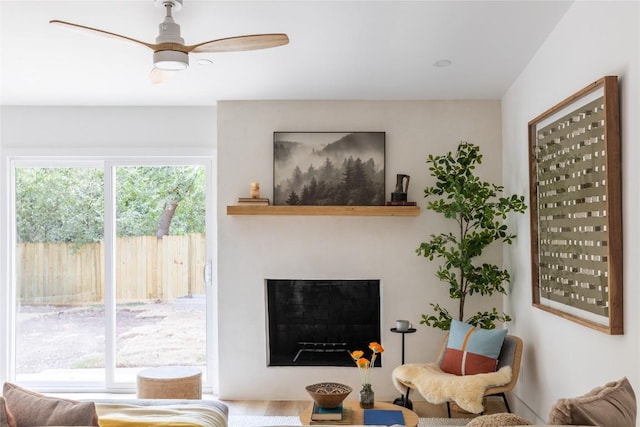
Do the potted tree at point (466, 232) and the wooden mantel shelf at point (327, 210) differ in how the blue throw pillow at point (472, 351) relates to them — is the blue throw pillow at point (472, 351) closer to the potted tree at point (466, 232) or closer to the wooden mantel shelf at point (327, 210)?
the potted tree at point (466, 232)

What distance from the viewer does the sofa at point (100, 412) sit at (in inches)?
82.4

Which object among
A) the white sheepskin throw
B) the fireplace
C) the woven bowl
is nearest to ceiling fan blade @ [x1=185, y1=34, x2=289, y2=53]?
the woven bowl

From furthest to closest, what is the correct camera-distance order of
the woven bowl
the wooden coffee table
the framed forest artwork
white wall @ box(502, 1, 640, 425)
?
the framed forest artwork
the woven bowl
the wooden coffee table
white wall @ box(502, 1, 640, 425)

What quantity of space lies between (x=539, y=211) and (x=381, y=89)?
1.60 meters

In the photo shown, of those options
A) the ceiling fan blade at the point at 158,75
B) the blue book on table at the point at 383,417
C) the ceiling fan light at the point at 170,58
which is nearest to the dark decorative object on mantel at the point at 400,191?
the blue book on table at the point at 383,417

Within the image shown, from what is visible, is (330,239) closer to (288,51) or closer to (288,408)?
(288,408)

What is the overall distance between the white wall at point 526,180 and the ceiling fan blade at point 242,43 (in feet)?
4.89

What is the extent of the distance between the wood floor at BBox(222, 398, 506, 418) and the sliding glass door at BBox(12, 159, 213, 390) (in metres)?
0.60

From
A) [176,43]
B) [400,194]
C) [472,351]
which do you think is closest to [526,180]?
[400,194]

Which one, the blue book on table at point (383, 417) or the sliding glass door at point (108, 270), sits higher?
the sliding glass door at point (108, 270)

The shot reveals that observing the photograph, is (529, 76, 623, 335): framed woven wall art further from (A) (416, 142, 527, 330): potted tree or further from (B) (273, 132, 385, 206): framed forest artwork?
(B) (273, 132, 385, 206): framed forest artwork

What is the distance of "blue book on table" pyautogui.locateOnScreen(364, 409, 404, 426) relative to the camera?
134 inches

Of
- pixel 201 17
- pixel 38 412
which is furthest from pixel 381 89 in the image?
pixel 38 412

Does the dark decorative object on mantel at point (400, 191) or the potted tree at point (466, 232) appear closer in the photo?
the potted tree at point (466, 232)
